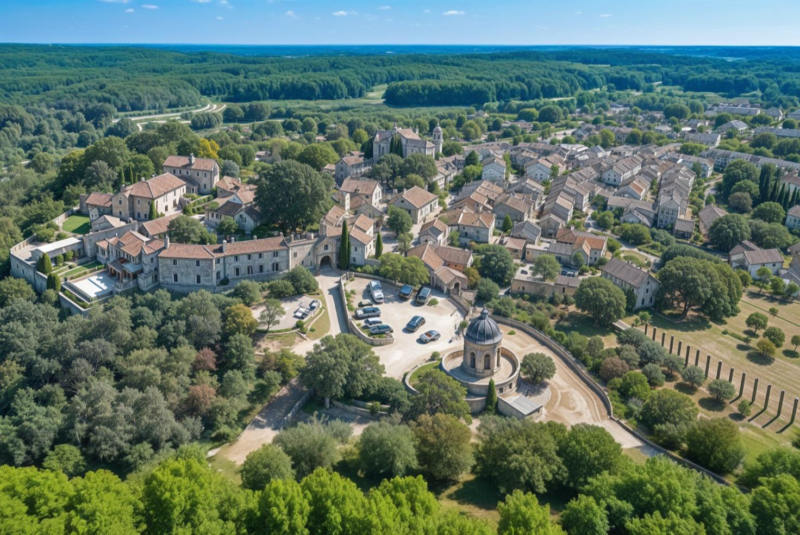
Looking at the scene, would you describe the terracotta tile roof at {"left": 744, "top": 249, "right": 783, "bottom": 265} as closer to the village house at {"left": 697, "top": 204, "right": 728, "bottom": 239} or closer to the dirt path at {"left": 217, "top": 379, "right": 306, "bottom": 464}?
the village house at {"left": 697, "top": 204, "right": 728, "bottom": 239}

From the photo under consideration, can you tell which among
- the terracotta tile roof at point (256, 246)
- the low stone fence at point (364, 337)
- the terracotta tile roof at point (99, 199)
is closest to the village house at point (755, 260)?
the low stone fence at point (364, 337)

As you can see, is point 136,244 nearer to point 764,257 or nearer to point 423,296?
point 423,296

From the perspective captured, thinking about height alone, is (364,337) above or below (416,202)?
below

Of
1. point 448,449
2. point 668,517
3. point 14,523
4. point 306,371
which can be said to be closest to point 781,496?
point 668,517

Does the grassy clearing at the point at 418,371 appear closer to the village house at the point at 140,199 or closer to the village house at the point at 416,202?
the village house at the point at 416,202

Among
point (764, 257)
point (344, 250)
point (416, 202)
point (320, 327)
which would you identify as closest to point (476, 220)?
point (416, 202)

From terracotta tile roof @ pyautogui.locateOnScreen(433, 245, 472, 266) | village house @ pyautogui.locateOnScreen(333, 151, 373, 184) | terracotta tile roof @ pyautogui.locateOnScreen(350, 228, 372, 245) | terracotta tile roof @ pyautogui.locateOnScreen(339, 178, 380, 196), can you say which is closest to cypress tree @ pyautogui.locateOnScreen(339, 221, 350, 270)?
terracotta tile roof @ pyautogui.locateOnScreen(350, 228, 372, 245)

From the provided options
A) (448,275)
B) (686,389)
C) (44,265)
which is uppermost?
(44,265)
